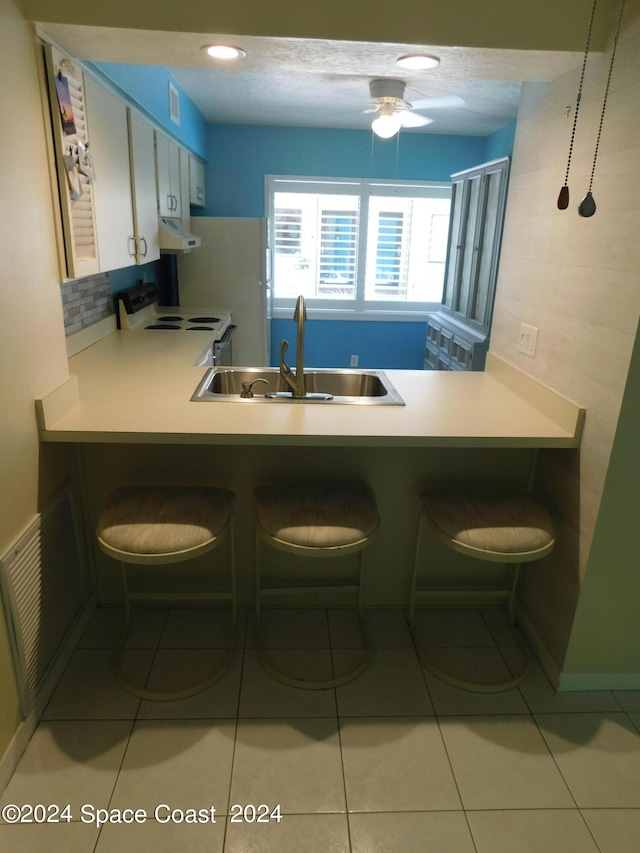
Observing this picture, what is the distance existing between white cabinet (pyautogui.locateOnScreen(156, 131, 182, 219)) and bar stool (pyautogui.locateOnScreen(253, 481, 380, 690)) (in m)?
2.07

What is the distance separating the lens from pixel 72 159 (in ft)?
5.85

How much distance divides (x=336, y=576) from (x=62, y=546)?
3.44ft

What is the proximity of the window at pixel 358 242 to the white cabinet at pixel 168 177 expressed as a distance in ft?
5.66

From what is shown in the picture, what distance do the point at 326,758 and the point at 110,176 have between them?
2263 mm

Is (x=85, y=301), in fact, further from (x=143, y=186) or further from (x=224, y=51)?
(x=224, y=51)

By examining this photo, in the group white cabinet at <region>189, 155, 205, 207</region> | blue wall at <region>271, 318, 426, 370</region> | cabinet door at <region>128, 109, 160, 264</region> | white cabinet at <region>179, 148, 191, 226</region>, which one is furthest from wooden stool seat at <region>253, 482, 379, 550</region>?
blue wall at <region>271, 318, 426, 370</region>

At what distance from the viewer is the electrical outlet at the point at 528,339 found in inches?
83.1

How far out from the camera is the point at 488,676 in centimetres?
204

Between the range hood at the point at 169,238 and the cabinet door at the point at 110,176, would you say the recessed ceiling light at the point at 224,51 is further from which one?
the range hood at the point at 169,238

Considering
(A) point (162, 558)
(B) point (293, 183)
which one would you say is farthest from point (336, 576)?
(B) point (293, 183)

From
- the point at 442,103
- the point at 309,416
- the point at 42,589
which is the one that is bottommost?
the point at 42,589

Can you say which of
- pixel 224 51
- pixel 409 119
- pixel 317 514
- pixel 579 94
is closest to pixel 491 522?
Result: pixel 317 514

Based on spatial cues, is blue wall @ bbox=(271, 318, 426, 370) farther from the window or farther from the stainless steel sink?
the stainless steel sink

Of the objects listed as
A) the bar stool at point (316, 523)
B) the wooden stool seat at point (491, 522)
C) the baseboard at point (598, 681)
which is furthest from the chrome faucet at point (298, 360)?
the baseboard at point (598, 681)
